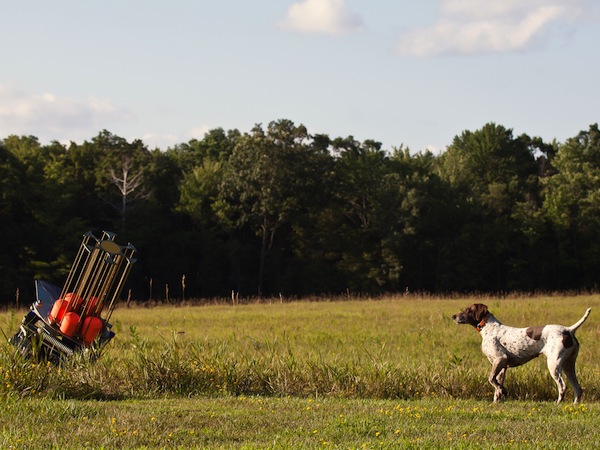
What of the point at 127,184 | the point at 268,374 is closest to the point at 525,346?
the point at 268,374

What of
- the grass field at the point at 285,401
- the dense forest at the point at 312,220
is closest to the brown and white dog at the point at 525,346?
the grass field at the point at 285,401

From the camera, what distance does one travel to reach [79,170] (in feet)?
197

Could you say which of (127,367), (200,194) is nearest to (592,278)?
(200,194)

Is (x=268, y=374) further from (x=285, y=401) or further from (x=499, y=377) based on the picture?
(x=499, y=377)

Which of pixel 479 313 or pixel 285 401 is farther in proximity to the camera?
pixel 479 313

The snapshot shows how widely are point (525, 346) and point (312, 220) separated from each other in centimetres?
4994

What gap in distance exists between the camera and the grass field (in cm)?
912

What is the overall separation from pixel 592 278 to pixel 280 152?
25.6m

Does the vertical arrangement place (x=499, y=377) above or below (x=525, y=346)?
below

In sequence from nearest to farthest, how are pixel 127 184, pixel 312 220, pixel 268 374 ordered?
pixel 268 374 < pixel 127 184 < pixel 312 220

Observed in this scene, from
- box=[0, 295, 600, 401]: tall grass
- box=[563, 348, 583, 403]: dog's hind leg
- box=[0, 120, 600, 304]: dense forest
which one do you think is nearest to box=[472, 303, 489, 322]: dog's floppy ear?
box=[0, 295, 600, 401]: tall grass

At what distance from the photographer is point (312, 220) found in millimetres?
62125

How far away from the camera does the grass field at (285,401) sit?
912 cm

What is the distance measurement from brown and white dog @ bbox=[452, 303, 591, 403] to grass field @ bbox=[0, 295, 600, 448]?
0.47 meters
